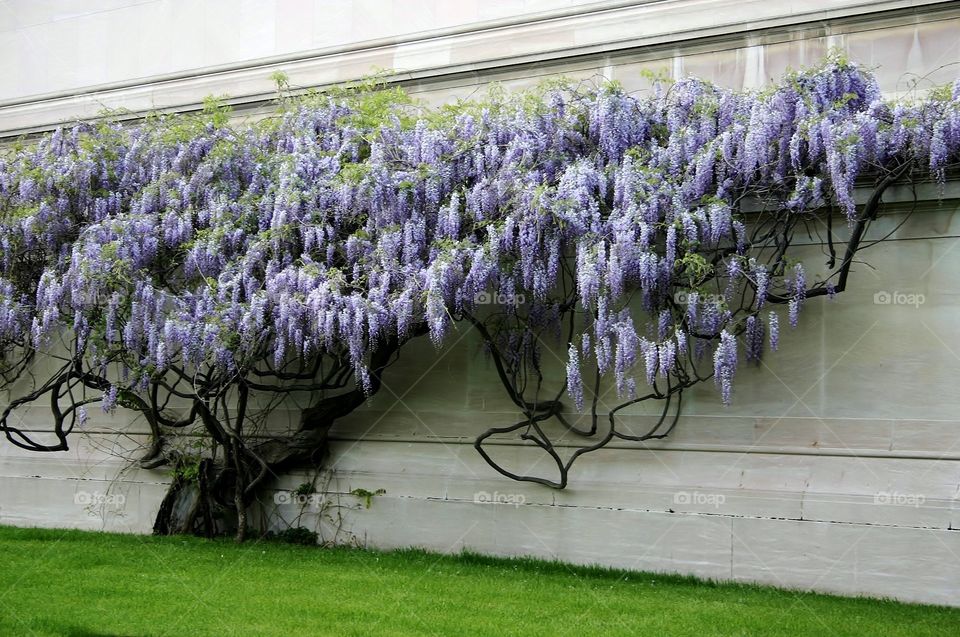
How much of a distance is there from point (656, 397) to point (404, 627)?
3788mm

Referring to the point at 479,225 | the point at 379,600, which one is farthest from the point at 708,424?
the point at 379,600

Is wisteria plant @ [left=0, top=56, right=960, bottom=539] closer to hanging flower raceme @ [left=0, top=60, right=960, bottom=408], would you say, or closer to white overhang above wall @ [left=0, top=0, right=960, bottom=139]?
hanging flower raceme @ [left=0, top=60, right=960, bottom=408]

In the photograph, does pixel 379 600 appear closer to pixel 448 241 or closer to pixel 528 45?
pixel 448 241

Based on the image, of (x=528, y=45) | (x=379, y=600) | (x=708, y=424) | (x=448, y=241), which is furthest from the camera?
(x=528, y=45)

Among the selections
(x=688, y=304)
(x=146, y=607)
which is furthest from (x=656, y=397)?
(x=146, y=607)

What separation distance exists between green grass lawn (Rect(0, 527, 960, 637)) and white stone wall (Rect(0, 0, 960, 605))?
17.8 inches

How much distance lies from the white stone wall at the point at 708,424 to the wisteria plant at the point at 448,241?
37 centimetres

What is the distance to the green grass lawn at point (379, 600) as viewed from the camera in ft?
24.8

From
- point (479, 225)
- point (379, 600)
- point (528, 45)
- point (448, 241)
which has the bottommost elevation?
point (379, 600)

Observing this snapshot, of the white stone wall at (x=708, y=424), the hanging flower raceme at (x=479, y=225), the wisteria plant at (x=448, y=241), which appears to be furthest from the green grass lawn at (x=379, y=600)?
the hanging flower raceme at (x=479, y=225)

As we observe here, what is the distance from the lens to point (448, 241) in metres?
10.3

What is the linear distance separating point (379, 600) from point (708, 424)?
12.4 ft

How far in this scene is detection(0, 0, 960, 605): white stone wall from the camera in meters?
9.61

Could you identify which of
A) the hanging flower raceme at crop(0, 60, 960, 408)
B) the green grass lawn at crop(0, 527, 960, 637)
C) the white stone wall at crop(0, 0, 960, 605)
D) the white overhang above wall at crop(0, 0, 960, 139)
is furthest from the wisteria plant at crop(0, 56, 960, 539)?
the green grass lawn at crop(0, 527, 960, 637)
